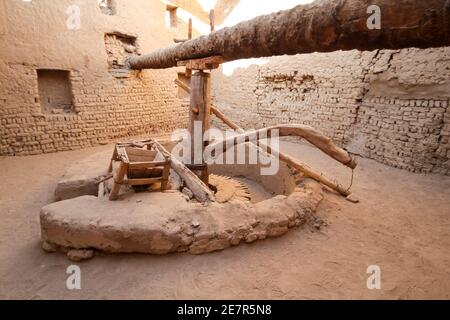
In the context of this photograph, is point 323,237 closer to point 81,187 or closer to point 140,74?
point 81,187

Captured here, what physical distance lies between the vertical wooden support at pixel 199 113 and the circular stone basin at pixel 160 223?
4.69 feet

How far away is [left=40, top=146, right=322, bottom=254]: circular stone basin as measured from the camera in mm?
2898

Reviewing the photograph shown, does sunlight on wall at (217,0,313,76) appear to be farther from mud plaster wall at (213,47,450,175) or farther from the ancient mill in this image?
mud plaster wall at (213,47,450,175)

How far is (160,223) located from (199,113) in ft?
7.91

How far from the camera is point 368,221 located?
146 inches

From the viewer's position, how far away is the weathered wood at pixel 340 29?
1.76 m

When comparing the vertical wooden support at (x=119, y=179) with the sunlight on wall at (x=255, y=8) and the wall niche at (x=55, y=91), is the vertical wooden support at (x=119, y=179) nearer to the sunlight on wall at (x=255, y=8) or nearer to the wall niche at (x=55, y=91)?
the wall niche at (x=55, y=91)

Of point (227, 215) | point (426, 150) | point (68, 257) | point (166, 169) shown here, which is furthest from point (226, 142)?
point (426, 150)

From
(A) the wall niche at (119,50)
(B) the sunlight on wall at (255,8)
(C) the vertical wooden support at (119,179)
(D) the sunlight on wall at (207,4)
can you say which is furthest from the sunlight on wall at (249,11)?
(C) the vertical wooden support at (119,179)

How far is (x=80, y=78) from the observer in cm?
748

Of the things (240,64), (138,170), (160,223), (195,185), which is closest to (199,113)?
(195,185)

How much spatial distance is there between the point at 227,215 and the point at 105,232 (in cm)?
133

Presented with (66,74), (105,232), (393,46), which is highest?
(66,74)

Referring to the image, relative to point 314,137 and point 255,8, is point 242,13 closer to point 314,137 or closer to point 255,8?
point 255,8
